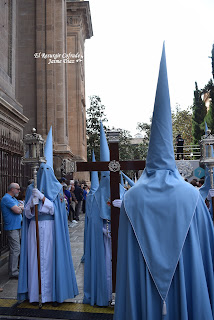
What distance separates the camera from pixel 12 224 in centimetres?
674

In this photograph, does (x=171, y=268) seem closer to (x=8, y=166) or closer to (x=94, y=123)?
(x=8, y=166)

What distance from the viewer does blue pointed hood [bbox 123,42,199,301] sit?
7.46 ft

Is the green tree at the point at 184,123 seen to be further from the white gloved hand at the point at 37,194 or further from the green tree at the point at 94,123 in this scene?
the white gloved hand at the point at 37,194

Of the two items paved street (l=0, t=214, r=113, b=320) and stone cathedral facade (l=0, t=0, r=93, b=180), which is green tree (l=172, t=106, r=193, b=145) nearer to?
stone cathedral facade (l=0, t=0, r=93, b=180)

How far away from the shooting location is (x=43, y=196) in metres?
5.13

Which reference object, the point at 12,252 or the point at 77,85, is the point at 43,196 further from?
the point at 77,85

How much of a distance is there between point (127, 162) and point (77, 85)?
72.9 feet

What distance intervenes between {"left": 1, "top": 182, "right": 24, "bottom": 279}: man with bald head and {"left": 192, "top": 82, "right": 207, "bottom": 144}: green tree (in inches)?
1346

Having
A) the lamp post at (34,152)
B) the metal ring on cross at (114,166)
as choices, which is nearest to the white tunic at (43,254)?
the lamp post at (34,152)

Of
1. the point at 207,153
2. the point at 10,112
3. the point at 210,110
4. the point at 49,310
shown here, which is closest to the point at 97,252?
the point at 49,310

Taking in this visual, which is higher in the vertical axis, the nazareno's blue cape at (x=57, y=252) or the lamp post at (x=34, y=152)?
the lamp post at (x=34, y=152)

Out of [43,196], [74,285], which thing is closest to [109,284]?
[74,285]

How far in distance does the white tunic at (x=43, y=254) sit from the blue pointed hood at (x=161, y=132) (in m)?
3.10

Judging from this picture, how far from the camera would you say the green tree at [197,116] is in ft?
131
